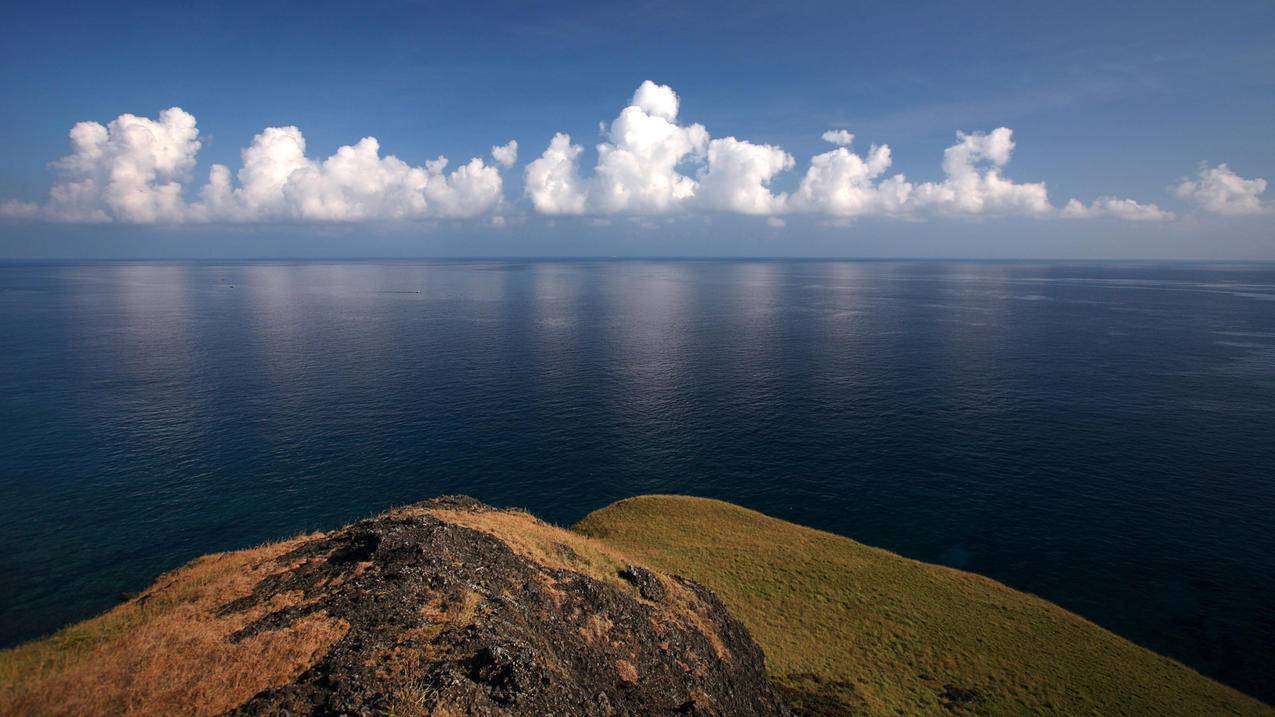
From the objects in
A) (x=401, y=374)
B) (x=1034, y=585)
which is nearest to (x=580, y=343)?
(x=401, y=374)

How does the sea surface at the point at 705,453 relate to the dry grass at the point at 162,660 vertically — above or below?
below

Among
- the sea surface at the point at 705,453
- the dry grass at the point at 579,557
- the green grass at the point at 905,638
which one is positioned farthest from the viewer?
the sea surface at the point at 705,453

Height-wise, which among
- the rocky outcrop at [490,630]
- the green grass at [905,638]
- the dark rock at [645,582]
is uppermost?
the rocky outcrop at [490,630]

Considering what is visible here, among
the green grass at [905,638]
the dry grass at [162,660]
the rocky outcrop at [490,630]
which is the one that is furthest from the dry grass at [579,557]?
the dry grass at [162,660]

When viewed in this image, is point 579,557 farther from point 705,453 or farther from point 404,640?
point 705,453

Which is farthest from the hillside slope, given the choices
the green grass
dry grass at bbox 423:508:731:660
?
the green grass

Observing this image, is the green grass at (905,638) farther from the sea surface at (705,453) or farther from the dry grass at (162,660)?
the dry grass at (162,660)

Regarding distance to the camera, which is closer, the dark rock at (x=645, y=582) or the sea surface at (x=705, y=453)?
the dark rock at (x=645, y=582)
